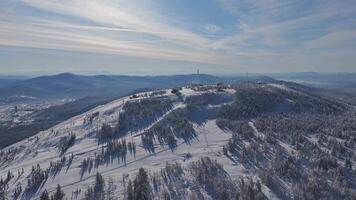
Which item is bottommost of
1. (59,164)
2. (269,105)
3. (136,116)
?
(59,164)

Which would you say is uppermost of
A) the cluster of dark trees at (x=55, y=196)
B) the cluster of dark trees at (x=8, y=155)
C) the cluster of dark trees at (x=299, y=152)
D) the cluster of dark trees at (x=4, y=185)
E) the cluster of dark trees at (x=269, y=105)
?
the cluster of dark trees at (x=269, y=105)

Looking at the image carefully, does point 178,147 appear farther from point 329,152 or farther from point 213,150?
point 329,152

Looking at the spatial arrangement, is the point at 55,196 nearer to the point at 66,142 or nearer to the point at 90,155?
the point at 90,155

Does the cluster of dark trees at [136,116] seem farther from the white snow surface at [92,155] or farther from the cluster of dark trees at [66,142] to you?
the cluster of dark trees at [66,142]

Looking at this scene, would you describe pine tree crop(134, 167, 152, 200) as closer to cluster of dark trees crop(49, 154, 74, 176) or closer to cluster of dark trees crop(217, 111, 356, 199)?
cluster of dark trees crop(217, 111, 356, 199)

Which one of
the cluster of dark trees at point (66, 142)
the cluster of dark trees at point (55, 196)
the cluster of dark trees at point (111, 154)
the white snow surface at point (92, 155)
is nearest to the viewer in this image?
the cluster of dark trees at point (55, 196)

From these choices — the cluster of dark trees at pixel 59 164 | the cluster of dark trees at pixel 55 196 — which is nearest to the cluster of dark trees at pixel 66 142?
the cluster of dark trees at pixel 59 164

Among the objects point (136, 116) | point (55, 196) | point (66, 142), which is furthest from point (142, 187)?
point (136, 116)

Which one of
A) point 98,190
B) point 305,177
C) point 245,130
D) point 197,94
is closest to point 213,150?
point 245,130

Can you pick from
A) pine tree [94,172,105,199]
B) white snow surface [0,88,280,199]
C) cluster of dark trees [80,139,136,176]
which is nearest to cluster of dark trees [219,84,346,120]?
white snow surface [0,88,280,199]

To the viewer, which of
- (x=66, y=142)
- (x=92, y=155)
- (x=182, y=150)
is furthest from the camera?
(x=66, y=142)
